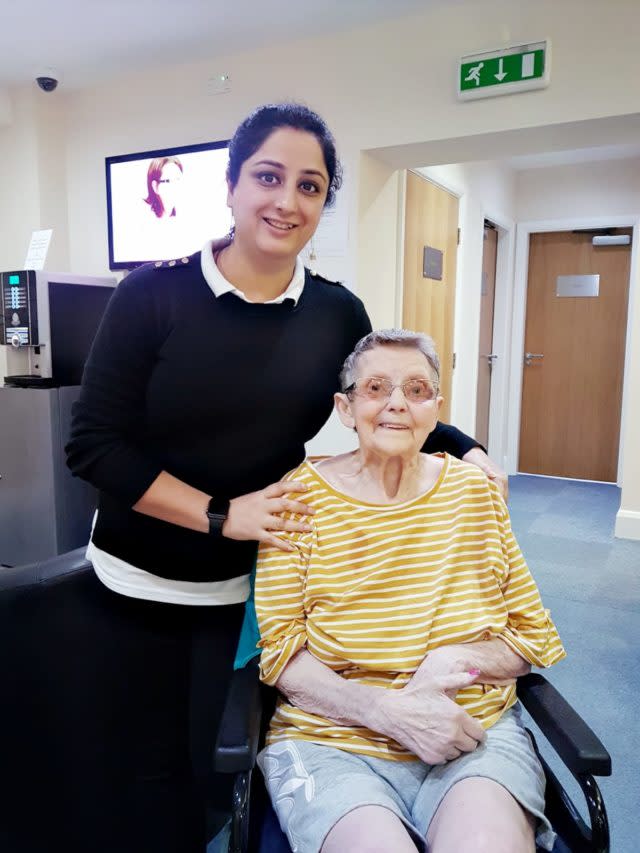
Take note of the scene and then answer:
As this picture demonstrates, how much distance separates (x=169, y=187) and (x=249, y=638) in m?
2.96

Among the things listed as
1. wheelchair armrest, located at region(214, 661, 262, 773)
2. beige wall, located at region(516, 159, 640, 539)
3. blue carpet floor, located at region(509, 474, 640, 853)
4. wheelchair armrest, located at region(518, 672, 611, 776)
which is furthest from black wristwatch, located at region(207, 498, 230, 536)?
beige wall, located at region(516, 159, 640, 539)

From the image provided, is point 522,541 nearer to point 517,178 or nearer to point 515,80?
point 515,80

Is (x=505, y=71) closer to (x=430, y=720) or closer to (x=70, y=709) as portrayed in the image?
(x=430, y=720)

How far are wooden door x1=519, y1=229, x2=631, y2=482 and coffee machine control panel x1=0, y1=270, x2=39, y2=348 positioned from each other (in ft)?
14.1

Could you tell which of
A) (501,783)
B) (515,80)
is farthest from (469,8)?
(501,783)

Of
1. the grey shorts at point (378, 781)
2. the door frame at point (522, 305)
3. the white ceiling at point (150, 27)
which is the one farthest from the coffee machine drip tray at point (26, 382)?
the door frame at point (522, 305)

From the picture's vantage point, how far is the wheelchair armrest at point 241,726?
3.23 feet

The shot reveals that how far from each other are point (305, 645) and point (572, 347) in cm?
513

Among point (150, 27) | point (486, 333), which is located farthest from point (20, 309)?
point (486, 333)

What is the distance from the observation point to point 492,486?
1.26 meters

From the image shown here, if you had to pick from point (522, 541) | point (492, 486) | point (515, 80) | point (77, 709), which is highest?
point (515, 80)

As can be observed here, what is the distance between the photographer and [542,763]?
1.16 metres

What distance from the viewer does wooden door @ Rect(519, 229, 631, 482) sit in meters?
5.55

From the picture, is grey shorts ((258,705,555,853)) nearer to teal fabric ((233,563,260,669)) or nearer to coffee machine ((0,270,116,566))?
teal fabric ((233,563,260,669))
